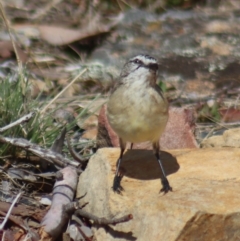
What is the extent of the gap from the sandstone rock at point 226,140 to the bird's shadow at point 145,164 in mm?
536

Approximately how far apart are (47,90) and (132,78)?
2935 millimetres

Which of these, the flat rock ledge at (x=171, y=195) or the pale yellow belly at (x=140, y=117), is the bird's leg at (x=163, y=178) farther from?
the pale yellow belly at (x=140, y=117)

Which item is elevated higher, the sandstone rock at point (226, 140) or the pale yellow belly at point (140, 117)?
the pale yellow belly at point (140, 117)

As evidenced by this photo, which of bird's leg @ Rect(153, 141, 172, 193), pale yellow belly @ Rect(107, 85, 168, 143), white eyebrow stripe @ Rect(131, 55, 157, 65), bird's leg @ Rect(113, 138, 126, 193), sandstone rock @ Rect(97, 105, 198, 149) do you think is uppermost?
white eyebrow stripe @ Rect(131, 55, 157, 65)

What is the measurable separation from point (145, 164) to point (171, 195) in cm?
69

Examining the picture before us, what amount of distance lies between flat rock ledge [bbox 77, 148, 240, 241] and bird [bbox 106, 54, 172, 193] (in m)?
0.13

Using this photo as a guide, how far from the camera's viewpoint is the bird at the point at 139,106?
14.2 feet

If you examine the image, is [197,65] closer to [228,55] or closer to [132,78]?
[228,55]

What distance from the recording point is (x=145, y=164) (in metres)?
4.88

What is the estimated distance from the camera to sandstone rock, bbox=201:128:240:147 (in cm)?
529

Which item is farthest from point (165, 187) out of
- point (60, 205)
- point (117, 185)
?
point (60, 205)

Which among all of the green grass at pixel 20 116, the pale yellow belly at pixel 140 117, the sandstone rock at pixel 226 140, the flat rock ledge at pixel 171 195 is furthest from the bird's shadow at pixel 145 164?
the green grass at pixel 20 116

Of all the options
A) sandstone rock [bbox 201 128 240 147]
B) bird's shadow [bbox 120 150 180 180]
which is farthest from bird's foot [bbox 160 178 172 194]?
sandstone rock [bbox 201 128 240 147]

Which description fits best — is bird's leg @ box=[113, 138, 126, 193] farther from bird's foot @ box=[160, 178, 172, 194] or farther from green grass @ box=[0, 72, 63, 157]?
green grass @ box=[0, 72, 63, 157]
